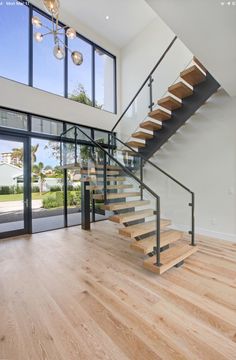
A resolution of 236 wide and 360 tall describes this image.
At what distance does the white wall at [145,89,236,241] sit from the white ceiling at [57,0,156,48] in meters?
3.75

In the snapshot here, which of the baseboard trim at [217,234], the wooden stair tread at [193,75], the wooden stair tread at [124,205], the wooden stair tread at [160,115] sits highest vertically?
the wooden stair tread at [193,75]

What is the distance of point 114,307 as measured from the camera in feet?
6.91

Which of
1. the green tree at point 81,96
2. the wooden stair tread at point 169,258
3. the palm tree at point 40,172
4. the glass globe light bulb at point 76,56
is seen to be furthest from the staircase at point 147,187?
the green tree at point 81,96

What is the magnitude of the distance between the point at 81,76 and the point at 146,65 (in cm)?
218

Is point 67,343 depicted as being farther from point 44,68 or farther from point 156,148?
point 44,68

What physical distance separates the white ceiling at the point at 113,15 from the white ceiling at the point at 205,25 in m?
4.32

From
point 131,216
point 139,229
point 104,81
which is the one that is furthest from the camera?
point 104,81

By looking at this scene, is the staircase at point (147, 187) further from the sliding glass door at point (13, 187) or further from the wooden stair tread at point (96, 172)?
the sliding glass door at point (13, 187)

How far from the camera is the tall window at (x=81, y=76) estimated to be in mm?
5824

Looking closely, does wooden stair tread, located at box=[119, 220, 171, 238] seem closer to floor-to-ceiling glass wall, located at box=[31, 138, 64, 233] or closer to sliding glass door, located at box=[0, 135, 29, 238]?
floor-to-ceiling glass wall, located at box=[31, 138, 64, 233]

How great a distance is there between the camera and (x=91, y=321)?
1902 mm

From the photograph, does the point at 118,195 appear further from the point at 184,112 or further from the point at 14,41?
the point at 14,41

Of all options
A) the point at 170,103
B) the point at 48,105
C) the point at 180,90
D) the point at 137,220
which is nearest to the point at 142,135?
the point at 170,103

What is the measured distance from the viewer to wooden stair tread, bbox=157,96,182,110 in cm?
396
